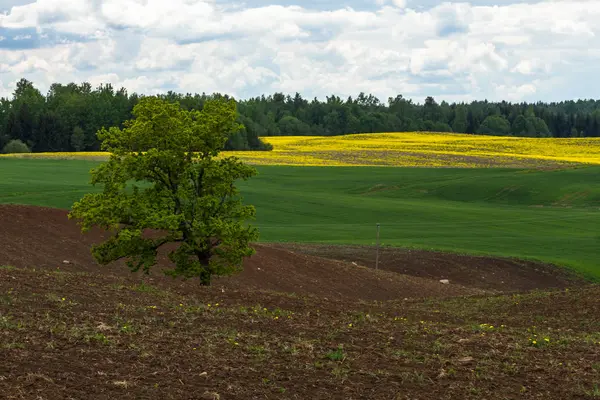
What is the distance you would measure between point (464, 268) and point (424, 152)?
73005mm

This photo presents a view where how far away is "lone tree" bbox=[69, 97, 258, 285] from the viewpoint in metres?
24.0

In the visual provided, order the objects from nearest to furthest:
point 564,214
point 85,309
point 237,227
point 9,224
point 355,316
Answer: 1. point 85,309
2. point 355,316
3. point 237,227
4. point 9,224
5. point 564,214

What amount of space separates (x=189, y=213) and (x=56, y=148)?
11836 cm

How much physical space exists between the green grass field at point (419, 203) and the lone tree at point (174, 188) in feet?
74.2

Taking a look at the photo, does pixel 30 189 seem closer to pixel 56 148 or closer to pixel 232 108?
pixel 232 108

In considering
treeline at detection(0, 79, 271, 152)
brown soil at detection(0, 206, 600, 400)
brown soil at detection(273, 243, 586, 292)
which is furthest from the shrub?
brown soil at detection(0, 206, 600, 400)

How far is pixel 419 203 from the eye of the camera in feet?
228

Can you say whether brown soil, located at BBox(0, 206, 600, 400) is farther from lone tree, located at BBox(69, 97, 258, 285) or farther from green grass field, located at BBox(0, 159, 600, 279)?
green grass field, located at BBox(0, 159, 600, 279)

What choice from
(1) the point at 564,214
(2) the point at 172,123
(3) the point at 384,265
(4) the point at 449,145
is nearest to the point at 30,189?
(3) the point at 384,265

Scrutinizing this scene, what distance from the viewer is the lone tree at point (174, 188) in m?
24.0

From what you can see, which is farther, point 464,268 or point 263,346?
point 464,268

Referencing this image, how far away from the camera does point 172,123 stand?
80.6 ft

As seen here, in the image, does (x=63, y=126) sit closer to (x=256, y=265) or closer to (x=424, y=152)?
(x=424, y=152)

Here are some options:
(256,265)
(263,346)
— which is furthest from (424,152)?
(263,346)
